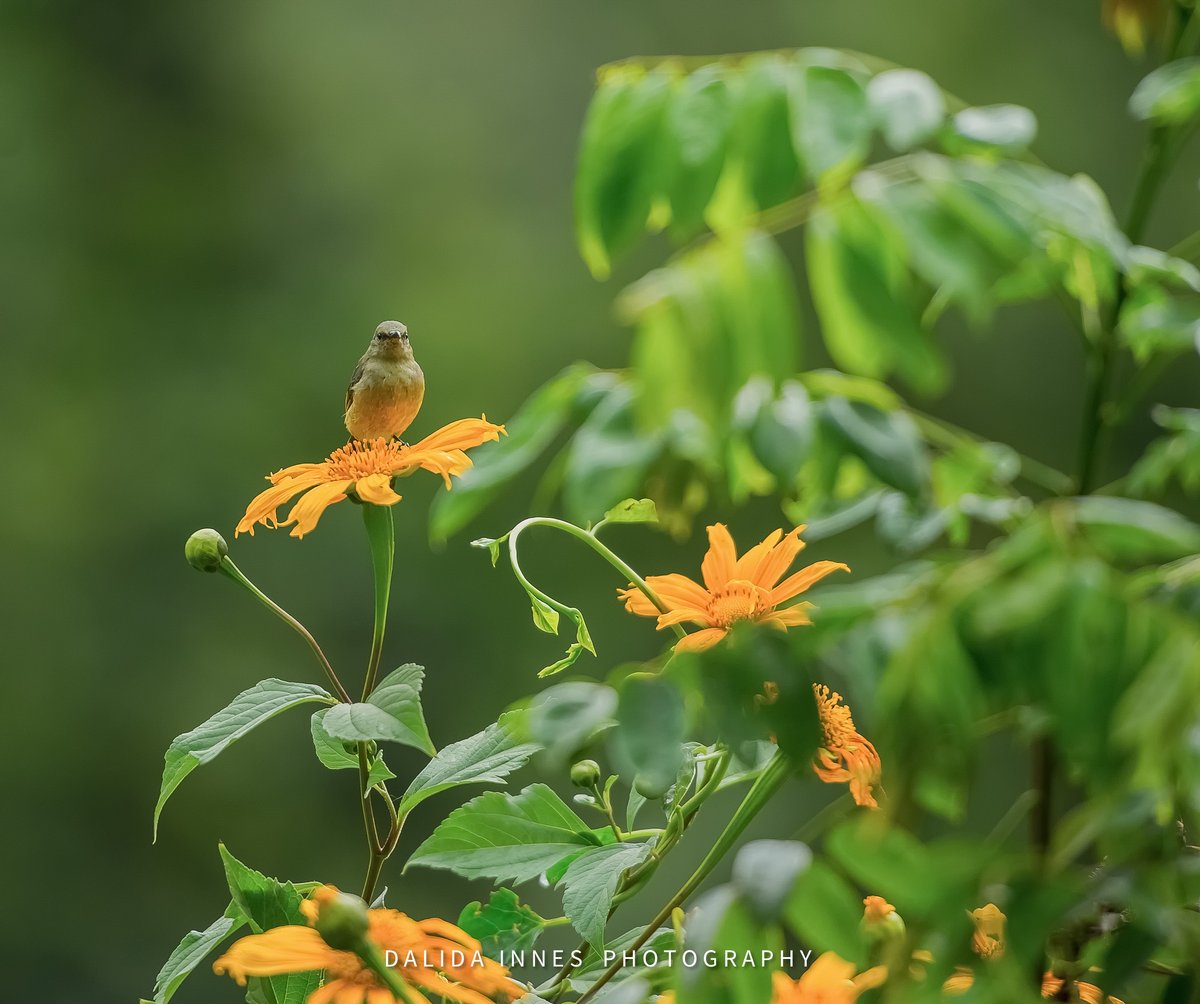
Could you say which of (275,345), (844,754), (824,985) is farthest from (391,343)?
(275,345)

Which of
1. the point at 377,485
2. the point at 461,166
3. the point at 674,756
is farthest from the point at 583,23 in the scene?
the point at 674,756

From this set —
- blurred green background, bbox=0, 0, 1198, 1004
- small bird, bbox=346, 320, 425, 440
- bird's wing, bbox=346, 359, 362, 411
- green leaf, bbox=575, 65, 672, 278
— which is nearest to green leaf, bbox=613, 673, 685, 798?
green leaf, bbox=575, 65, 672, 278

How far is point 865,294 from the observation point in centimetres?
36

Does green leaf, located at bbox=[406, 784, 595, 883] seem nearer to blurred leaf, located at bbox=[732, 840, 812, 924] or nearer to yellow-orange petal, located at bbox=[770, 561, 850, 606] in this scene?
yellow-orange petal, located at bbox=[770, 561, 850, 606]

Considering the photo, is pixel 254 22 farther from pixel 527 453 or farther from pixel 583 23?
pixel 527 453

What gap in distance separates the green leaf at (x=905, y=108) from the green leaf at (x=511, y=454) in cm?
11

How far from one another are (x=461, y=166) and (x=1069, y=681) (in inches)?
156

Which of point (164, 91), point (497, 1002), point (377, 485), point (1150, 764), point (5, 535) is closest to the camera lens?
point (1150, 764)

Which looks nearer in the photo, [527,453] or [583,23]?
[527,453]

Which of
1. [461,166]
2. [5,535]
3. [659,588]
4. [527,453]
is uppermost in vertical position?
[527,453]

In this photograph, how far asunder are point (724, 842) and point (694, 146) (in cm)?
29

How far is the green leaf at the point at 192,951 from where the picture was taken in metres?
0.55

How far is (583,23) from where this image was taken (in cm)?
412

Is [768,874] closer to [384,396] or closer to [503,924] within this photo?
[503,924]
